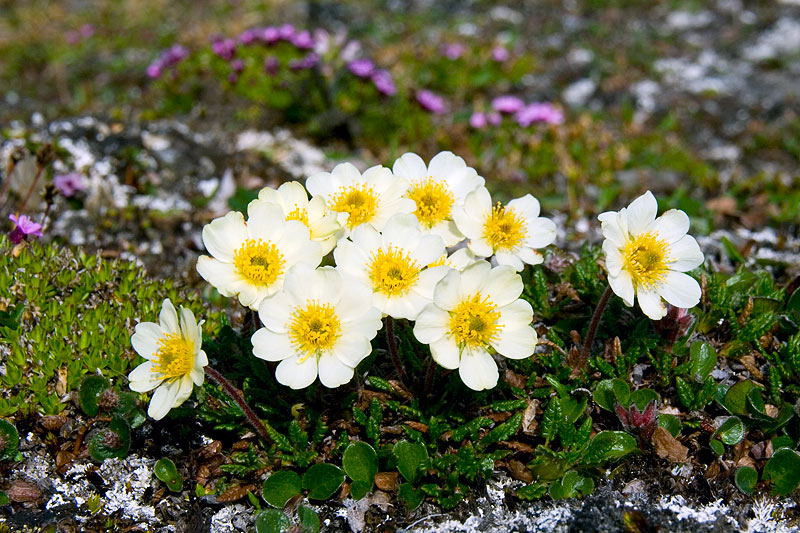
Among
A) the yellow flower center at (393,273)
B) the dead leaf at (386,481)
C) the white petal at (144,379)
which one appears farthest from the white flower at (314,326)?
the dead leaf at (386,481)

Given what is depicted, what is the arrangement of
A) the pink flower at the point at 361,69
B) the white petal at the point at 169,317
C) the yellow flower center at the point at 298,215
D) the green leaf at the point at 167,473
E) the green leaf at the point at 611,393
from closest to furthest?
1. the white petal at the point at 169,317
2. the yellow flower center at the point at 298,215
3. the green leaf at the point at 167,473
4. the green leaf at the point at 611,393
5. the pink flower at the point at 361,69

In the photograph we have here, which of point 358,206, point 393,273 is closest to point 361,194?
point 358,206

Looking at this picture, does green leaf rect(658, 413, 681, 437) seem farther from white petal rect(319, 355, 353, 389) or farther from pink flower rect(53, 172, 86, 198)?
pink flower rect(53, 172, 86, 198)

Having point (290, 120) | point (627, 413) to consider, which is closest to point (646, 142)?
point (290, 120)

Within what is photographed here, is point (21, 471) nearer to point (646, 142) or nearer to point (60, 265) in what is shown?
point (60, 265)

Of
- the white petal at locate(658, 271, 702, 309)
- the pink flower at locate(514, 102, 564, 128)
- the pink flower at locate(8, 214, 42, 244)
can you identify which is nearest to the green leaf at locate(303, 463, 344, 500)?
the white petal at locate(658, 271, 702, 309)

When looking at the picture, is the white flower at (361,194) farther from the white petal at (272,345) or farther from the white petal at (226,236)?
the white petal at (272,345)
